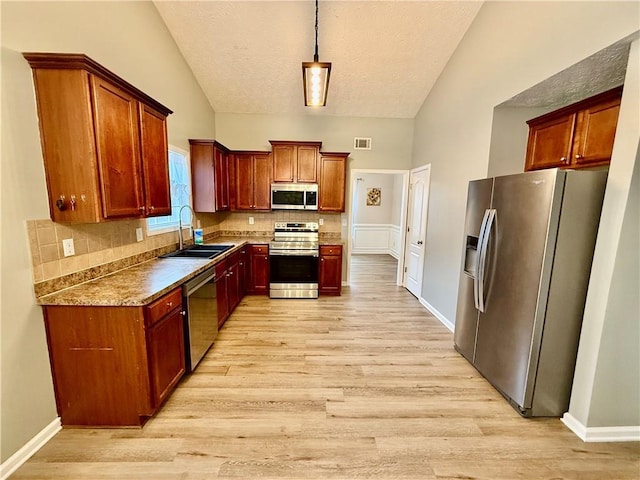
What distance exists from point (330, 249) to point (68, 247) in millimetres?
3221

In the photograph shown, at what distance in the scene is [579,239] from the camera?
186 centimetres

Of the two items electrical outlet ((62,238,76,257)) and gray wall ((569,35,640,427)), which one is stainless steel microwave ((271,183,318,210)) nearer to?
electrical outlet ((62,238,76,257))


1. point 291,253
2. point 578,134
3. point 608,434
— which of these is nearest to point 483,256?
point 578,134

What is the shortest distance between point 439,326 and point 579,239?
2038 mm

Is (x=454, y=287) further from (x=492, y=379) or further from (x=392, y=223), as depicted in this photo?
(x=392, y=223)

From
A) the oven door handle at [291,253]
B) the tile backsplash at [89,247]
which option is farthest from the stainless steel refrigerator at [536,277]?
the tile backsplash at [89,247]

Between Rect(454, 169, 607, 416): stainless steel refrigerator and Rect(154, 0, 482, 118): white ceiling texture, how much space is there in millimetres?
2251

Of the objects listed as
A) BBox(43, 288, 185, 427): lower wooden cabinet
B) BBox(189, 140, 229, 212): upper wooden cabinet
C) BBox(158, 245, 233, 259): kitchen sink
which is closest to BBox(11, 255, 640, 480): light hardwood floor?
BBox(43, 288, 185, 427): lower wooden cabinet

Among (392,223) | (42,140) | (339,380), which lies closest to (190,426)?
(339,380)

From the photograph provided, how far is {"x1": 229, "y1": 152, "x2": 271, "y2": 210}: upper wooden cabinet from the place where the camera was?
4.52 m

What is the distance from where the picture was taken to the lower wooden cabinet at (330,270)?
14.6 feet

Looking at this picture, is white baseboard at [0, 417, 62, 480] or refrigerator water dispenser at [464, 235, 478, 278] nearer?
white baseboard at [0, 417, 62, 480]

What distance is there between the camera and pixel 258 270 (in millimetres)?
4398

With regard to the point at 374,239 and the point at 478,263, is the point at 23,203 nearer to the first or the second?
the point at 478,263
